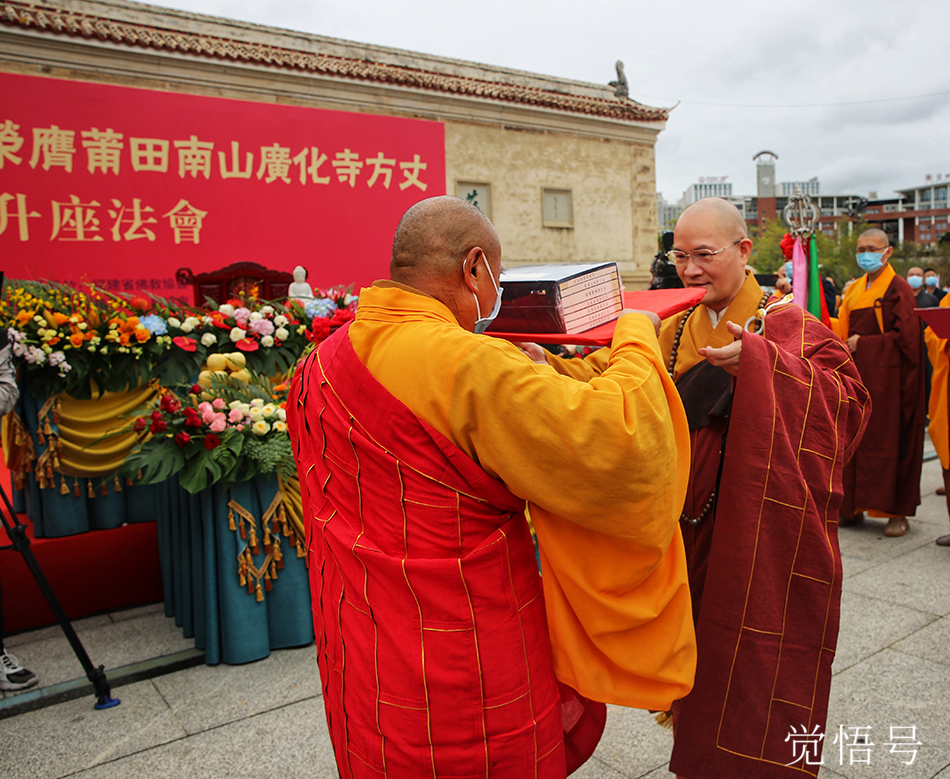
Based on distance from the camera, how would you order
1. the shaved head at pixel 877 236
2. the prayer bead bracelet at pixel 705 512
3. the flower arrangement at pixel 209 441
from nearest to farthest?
1. the prayer bead bracelet at pixel 705 512
2. the flower arrangement at pixel 209 441
3. the shaved head at pixel 877 236

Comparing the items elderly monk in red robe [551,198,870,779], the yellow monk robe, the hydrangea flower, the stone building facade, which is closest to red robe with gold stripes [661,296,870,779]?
elderly monk in red robe [551,198,870,779]

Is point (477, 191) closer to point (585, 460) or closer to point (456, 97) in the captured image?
point (456, 97)

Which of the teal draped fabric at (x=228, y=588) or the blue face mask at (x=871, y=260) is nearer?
the teal draped fabric at (x=228, y=588)

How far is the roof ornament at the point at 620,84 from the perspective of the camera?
1538 cm

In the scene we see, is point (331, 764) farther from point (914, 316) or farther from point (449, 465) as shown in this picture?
point (914, 316)

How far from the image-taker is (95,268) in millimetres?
9156

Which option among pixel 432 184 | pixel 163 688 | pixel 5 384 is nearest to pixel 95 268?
pixel 432 184

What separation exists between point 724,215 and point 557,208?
12.9 m

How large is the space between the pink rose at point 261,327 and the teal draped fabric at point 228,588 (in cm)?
88

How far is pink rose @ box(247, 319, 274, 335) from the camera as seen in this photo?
3.67 metres

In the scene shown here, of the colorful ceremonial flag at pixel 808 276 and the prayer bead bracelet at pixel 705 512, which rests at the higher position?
the colorful ceremonial flag at pixel 808 276

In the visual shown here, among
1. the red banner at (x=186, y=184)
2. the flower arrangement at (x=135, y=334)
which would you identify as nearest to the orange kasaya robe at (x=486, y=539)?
the flower arrangement at (x=135, y=334)

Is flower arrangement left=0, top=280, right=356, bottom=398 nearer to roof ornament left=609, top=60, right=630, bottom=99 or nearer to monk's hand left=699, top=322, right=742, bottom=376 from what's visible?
monk's hand left=699, top=322, right=742, bottom=376

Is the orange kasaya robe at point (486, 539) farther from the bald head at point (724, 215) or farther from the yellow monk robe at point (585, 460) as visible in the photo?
the bald head at point (724, 215)
